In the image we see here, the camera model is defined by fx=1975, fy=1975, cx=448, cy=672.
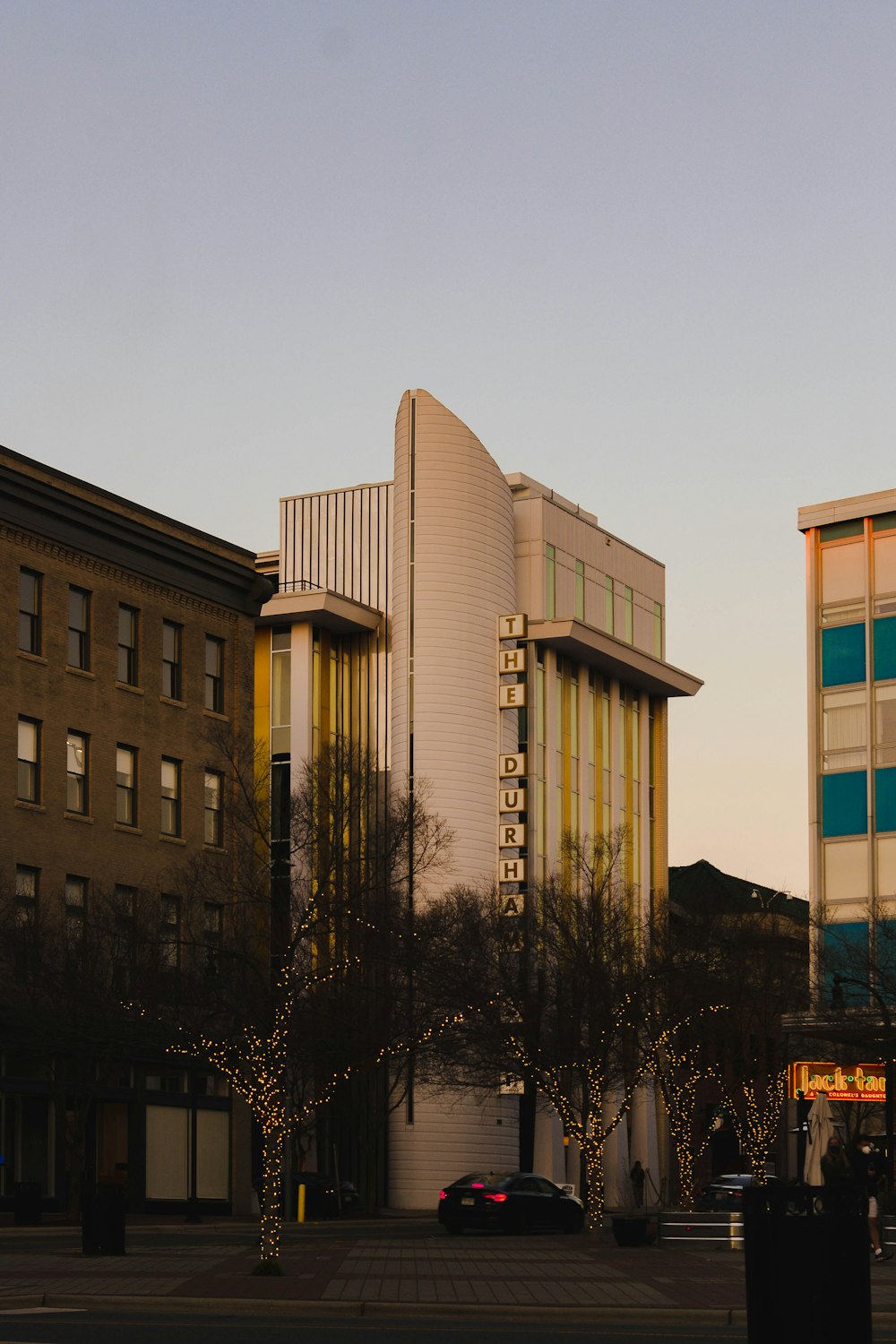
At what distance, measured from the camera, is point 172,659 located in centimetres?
5938

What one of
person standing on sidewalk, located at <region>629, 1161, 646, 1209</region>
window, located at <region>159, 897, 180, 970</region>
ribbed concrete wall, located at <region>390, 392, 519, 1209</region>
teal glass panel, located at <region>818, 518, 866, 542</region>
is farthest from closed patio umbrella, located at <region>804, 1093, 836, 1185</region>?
person standing on sidewalk, located at <region>629, 1161, 646, 1209</region>

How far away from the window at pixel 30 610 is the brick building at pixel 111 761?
0.05 metres

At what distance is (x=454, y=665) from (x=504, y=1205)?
34497 millimetres

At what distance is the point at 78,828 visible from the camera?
54844mm

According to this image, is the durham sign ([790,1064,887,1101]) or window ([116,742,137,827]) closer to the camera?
window ([116,742,137,827])

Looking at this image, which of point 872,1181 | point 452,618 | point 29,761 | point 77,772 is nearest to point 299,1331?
point 872,1181

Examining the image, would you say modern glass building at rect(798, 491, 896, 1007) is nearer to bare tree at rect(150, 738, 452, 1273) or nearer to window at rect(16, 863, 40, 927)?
bare tree at rect(150, 738, 452, 1273)

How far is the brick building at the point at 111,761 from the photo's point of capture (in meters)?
51.8

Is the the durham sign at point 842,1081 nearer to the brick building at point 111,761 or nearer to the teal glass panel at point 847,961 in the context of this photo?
the teal glass panel at point 847,961

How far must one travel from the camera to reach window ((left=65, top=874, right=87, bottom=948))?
4978cm

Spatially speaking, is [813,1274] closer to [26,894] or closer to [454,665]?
[26,894]

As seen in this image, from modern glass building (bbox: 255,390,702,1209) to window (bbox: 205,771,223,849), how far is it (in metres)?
12.2

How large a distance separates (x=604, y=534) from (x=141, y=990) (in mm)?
50785

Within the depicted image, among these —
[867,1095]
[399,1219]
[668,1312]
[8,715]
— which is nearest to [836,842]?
[867,1095]
